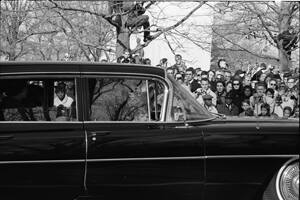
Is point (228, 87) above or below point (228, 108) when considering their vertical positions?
above

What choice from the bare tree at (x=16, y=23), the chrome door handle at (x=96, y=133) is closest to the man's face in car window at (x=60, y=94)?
the chrome door handle at (x=96, y=133)

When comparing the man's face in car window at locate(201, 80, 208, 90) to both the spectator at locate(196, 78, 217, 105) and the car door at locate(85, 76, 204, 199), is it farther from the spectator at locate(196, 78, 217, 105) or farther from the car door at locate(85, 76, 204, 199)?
the car door at locate(85, 76, 204, 199)

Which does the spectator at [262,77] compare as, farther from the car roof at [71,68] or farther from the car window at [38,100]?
the car window at [38,100]

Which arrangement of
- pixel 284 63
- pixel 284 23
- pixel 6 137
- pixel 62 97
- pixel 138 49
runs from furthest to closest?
pixel 284 23 → pixel 284 63 → pixel 138 49 → pixel 62 97 → pixel 6 137

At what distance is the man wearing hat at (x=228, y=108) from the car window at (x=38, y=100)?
Answer: 3.69m

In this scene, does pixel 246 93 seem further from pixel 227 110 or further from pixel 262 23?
pixel 262 23

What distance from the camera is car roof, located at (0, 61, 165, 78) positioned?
12.6ft

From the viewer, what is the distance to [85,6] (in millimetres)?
12883

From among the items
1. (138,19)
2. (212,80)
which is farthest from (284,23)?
(212,80)

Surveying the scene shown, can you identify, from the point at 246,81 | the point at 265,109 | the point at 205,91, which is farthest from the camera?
the point at 246,81

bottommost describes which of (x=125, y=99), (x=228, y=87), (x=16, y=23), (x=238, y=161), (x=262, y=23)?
(x=238, y=161)

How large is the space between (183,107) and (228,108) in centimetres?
355

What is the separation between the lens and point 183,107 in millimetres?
4129

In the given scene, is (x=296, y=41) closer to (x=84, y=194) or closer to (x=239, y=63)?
(x=239, y=63)
